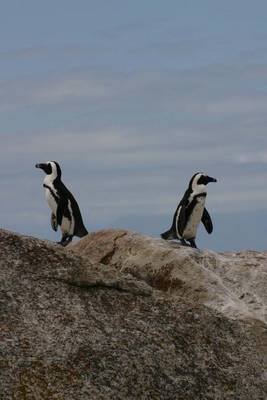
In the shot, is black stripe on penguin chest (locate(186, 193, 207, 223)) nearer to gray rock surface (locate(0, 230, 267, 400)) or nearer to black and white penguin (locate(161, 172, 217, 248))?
black and white penguin (locate(161, 172, 217, 248))

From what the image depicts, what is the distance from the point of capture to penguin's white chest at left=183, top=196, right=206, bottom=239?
2170 centimetres

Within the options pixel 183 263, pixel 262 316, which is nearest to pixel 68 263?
pixel 183 263

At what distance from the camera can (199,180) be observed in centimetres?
2314

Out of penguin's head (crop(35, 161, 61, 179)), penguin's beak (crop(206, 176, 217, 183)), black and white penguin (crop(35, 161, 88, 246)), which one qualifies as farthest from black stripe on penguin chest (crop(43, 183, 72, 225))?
penguin's beak (crop(206, 176, 217, 183))

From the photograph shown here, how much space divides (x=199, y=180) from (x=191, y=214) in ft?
4.96

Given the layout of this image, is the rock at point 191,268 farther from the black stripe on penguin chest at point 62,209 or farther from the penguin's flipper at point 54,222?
the penguin's flipper at point 54,222

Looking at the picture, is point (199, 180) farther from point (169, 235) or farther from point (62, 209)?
point (62, 209)

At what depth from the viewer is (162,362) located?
6.41m

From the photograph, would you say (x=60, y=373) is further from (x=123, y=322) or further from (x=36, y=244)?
(x=36, y=244)

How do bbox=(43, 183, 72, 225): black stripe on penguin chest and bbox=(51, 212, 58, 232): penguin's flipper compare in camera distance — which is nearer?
bbox=(43, 183, 72, 225): black stripe on penguin chest

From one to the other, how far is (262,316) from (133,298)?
6.74 m

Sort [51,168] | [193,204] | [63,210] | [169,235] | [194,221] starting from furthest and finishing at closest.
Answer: [51,168], [63,210], [193,204], [194,221], [169,235]

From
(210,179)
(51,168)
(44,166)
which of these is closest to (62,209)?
(51,168)

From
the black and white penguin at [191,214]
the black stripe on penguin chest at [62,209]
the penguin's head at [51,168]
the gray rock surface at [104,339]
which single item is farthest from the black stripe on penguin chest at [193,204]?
the gray rock surface at [104,339]
